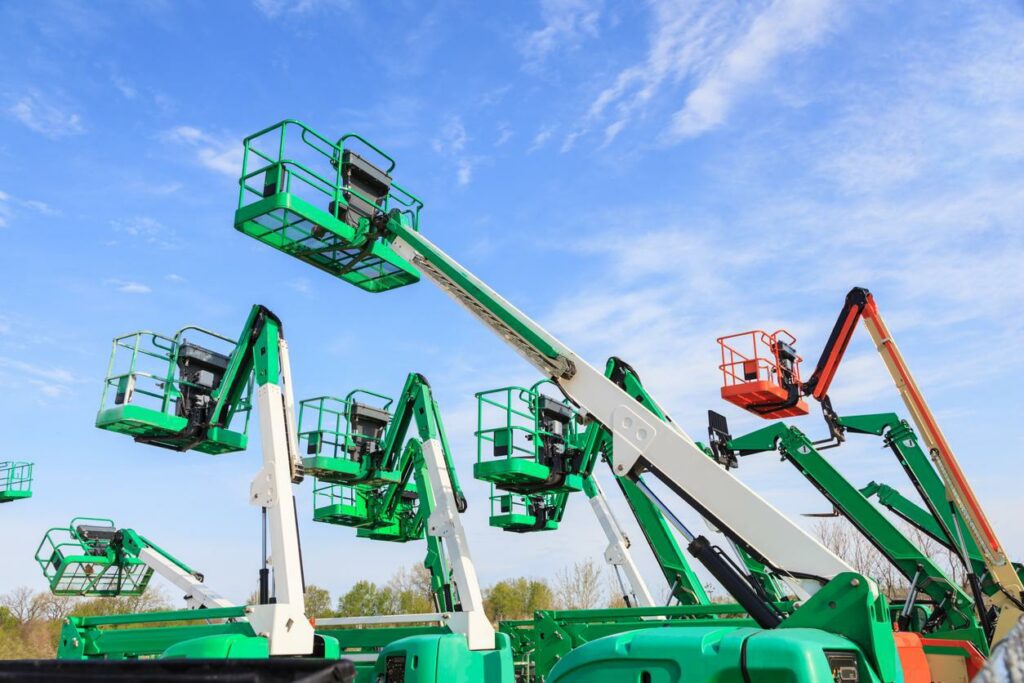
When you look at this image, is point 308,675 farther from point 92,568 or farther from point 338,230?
point 92,568

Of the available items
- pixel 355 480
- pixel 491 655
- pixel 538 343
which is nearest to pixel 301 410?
pixel 355 480

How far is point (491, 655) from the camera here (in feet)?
38.7

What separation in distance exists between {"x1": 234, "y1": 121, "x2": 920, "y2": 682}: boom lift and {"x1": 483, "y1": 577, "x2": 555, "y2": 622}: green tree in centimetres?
3238

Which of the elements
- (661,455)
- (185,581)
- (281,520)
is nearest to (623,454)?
(661,455)

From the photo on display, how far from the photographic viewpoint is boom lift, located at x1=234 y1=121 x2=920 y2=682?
6527 mm

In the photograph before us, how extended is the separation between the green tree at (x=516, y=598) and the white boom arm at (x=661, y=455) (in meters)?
33.8

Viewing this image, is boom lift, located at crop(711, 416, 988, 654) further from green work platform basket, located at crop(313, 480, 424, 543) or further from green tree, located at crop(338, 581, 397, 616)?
green tree, located at crop(338, 581, 397, 616)

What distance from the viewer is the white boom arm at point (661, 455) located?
26.3 feet

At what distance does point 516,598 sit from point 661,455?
122ft

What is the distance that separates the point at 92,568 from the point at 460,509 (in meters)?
10.9

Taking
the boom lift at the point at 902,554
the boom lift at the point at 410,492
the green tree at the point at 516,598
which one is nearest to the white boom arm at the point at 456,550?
the boom lift at the point at 410,492

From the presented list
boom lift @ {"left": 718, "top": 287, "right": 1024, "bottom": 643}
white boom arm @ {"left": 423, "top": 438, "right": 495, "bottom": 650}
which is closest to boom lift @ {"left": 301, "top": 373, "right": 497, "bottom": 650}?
white boom arm @ {"left": 423, "top": 438, "right": 495, "bottom": 650}

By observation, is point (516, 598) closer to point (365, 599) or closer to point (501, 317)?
point (365, 599)

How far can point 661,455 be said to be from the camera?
352 inches
